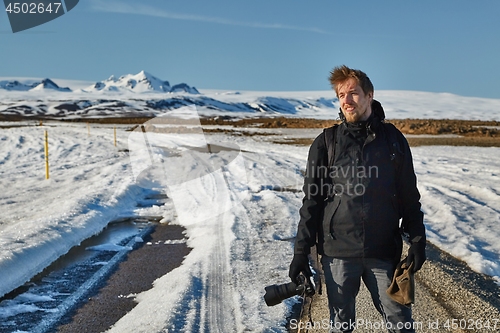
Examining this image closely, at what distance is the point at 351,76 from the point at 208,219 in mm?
6037

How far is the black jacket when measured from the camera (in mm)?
2717

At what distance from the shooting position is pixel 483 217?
8.12 m

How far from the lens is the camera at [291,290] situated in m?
2.79

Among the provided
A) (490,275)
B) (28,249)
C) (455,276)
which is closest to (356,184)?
(455,276)

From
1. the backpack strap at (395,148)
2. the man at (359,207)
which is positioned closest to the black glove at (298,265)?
the man at (359,207)

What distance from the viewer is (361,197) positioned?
8.93 ft

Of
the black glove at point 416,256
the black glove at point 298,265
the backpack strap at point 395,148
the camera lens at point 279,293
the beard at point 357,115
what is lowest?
the camera lens at point 279,293

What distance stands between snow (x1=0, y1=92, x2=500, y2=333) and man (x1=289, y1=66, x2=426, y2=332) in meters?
1.36

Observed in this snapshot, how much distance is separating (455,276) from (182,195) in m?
6.52

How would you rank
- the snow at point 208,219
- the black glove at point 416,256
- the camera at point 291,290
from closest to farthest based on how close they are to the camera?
the black glove at point 416,256, the camera at point 291,290, the snow at point 208,219

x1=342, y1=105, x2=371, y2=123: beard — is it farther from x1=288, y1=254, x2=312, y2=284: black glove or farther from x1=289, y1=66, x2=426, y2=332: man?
x1=288, y1=254, x2=312, y2=284: black glove
